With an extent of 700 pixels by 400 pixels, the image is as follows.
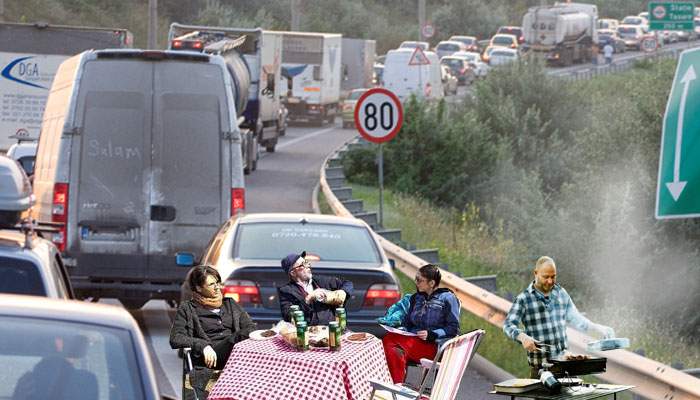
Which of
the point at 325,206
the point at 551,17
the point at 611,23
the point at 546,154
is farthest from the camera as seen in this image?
the point at 611,23

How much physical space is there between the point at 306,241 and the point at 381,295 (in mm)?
919

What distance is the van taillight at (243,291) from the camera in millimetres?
12609

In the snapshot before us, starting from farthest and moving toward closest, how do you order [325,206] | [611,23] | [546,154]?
[611,23] < [546,154] < [325,206]

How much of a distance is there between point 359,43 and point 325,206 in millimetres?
42367

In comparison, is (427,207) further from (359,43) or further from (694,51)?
(359,43)

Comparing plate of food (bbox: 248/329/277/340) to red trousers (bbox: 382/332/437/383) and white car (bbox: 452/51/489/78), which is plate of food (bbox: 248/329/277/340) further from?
white car (bbox: 452/51/489/78)

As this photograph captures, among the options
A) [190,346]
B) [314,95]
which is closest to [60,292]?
[190,346]

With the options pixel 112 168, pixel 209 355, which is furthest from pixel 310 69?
pixel 209 355

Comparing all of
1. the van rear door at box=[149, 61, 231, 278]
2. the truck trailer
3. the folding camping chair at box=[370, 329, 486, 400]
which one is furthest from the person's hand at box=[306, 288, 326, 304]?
the truck trailer

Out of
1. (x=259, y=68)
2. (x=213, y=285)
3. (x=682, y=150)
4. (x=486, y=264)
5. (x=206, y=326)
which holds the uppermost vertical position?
(x=682, y=150)

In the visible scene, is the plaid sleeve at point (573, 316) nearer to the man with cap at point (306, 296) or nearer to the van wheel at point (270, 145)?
the man with cap at point (306, 296)

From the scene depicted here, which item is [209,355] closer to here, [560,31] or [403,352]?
[403,352]

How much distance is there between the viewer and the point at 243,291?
497 inches

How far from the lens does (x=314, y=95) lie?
60.6 metres
